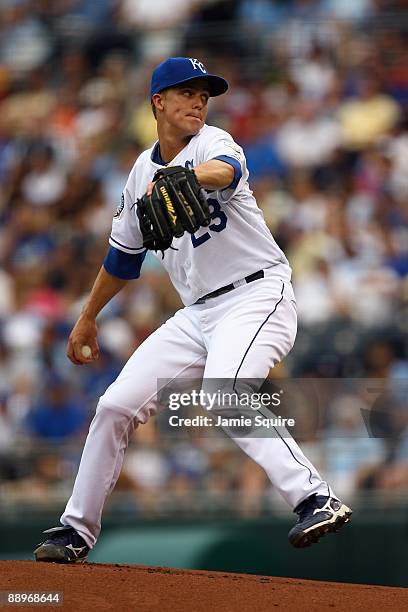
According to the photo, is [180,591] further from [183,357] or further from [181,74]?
[181,74]

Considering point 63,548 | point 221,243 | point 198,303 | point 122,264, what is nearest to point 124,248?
point 122,264

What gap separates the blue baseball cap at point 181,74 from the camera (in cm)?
425

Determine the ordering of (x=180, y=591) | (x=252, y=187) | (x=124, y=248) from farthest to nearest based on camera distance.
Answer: (x=252, y=187)
(x=124, y=248)
(x=180, y=591)

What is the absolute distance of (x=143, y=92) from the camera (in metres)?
9.46

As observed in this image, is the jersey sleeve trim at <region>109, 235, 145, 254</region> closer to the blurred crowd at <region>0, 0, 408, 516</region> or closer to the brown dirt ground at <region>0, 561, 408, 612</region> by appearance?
the brown dirt ground at <region>0, 561, 408, 612</region>

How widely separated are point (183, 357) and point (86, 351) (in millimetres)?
524

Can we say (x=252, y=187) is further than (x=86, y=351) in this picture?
Yes

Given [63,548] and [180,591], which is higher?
[180,591]

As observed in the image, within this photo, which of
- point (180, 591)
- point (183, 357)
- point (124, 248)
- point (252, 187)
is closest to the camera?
point (180, 591)

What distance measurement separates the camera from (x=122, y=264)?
15.2ft

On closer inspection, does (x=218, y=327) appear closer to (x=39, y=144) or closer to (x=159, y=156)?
(x=159, y=156)

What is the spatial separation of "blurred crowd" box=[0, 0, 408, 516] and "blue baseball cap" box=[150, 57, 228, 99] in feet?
9.29

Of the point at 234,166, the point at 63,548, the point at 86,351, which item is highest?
the point at 234,166

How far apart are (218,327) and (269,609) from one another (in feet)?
3.46
